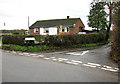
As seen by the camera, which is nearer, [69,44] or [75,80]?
[75,80]

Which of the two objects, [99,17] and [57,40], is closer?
[57,40]

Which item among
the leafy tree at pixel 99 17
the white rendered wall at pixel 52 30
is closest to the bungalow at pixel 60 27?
the white rendered wall at pixel 52 30

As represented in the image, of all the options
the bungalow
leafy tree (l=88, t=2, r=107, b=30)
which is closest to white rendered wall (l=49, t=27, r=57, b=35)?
the bungalow

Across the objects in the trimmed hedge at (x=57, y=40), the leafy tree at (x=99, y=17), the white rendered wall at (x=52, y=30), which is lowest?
the trimmed hedge at (x=57, y=40)

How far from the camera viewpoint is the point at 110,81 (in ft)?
15.3

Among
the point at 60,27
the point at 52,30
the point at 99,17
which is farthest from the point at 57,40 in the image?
the point at 52,30

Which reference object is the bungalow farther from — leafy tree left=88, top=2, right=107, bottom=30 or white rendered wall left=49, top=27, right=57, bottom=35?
leafy tree left=88, top=2, right=107, bottom=30

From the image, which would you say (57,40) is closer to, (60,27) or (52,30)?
(60,27)

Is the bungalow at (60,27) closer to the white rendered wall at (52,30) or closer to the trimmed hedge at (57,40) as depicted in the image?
the white rendered wall at (52,30)

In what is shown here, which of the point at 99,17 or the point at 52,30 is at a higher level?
the point at 99,17

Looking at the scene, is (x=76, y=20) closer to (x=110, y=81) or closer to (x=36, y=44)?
(x=36, y=44)

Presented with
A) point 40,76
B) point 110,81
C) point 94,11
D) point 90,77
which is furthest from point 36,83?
point 94,11

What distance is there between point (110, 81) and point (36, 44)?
10.4 m

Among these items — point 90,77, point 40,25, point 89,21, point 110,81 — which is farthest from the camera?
point 40,25
